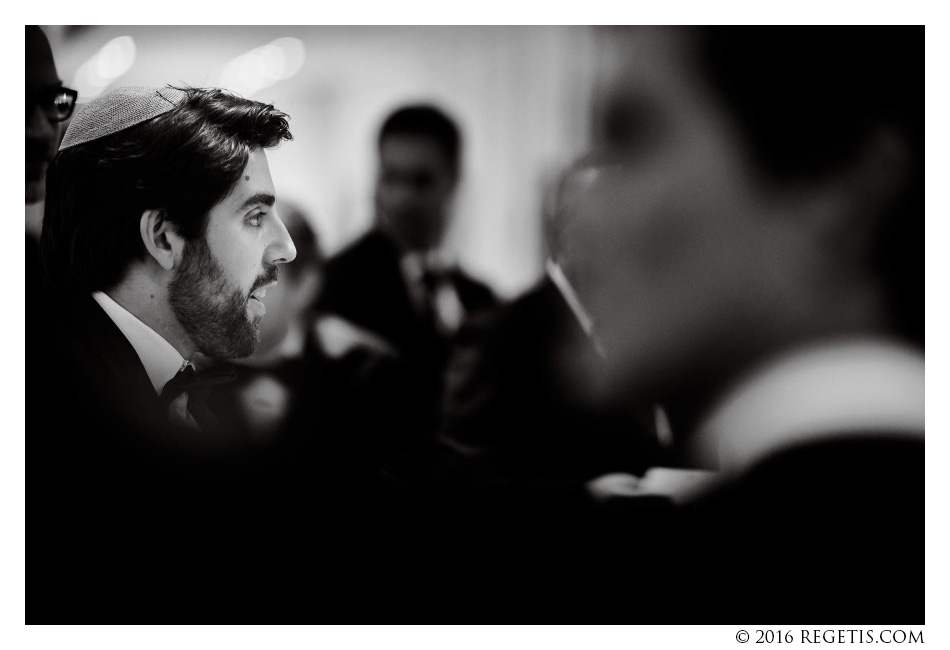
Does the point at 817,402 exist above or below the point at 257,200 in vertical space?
below

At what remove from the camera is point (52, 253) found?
8.03 feet

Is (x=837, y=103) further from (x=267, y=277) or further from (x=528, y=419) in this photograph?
(x=267, y=277)

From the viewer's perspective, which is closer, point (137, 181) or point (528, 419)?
point (137, 181)

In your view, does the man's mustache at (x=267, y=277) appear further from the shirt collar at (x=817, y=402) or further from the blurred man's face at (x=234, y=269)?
the shirt collar at (x=817, y=402)

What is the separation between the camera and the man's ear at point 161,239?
2383mm

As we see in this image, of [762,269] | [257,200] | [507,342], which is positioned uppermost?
[257,200]

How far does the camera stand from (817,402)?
8.34 feet

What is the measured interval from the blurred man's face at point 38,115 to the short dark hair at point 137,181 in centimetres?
5

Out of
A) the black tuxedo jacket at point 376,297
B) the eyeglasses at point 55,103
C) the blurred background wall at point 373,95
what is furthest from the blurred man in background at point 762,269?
the eyeglasses at point 55,103

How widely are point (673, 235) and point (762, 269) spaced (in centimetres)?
28

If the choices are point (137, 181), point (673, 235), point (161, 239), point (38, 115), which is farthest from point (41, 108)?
point (673, 235)

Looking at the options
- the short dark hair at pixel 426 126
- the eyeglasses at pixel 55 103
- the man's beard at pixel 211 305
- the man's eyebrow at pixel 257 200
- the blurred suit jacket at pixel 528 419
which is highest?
the eyeglasses at pixel 55 103

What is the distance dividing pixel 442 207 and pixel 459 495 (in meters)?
0.83
